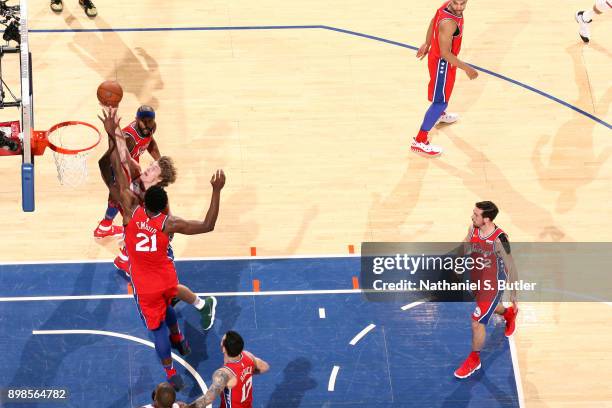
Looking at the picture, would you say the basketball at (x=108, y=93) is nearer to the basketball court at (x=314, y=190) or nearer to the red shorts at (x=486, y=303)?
the basketball court at (x=314, y=190)

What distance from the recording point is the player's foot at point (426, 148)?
478 inches

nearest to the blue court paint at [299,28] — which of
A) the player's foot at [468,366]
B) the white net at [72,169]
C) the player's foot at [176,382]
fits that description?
the white net at [72,169]

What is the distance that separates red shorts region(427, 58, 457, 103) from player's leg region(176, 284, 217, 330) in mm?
3878

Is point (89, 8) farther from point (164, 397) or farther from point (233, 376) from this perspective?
point (164, 397)

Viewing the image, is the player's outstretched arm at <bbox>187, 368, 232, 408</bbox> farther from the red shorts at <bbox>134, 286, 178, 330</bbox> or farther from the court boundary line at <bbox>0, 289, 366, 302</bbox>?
the court boundary line at <bbox>0, 289, 366, 302</bbox>

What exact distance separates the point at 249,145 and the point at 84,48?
2.99 metres

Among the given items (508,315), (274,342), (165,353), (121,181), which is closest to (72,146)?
(121,181)

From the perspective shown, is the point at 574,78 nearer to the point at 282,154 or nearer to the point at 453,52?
the point at 453,52

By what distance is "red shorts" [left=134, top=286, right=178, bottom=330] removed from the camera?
29.3 ft

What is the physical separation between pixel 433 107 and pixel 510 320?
3058 mm

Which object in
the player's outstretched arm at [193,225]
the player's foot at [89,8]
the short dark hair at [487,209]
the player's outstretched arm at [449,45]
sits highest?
the player's foot at [89,8]

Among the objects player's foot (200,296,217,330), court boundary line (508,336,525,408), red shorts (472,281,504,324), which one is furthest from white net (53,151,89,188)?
court boundary line (508,336,525,408)

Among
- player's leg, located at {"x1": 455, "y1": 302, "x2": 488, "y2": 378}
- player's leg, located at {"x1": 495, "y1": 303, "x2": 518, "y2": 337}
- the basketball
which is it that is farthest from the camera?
the basketball

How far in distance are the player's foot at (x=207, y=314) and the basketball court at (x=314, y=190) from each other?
0.51 ft
